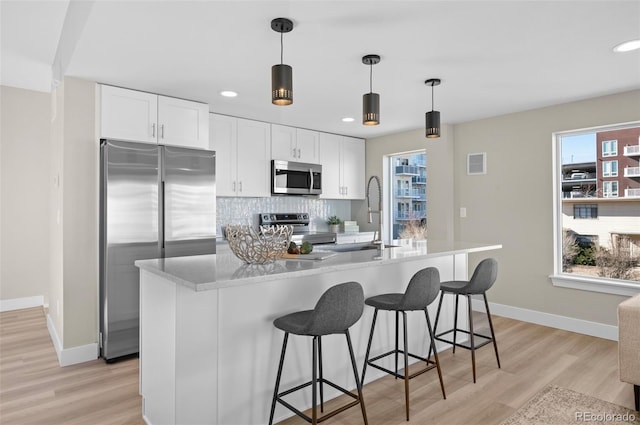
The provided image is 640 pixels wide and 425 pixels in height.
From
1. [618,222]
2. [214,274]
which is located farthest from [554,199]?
[214,274]

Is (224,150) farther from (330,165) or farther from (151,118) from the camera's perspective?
(330,165)

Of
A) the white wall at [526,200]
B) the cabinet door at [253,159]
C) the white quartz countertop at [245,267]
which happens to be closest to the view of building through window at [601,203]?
the white wall at [526,200]

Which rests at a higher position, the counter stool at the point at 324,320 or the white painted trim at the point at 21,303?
the counter stool at the point at 324,320

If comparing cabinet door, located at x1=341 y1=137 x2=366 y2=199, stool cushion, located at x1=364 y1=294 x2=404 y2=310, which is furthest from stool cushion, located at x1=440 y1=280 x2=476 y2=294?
cabinet door, located at x1=341 y1=137 x2=366 y2=199

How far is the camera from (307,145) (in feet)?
17.8

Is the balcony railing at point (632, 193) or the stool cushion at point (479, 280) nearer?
the stool cushion at point (479, 280)

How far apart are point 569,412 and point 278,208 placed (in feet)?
13.0

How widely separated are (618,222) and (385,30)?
3155 millimetres

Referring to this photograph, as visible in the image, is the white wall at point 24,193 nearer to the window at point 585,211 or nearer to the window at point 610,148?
the window at point 585,211

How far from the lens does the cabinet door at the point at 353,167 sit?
5.91 metres

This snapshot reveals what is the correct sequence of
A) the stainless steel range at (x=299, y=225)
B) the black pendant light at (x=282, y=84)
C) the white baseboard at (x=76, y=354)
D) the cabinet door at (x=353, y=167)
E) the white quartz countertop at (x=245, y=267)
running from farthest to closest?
the cabinet door at (x=353, y=167)
the stainless steel range at (x=299, y=225)
the white baseboard at (x=76, y=354)
the black pendant light at (x=282, y=84)
the white quartz countertop at (x=245, y=267)

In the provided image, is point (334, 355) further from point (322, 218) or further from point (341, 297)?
point (322, 218)

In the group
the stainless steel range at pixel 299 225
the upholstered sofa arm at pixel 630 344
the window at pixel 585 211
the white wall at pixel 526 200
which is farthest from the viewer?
the stainless steel range at pixel 299 225

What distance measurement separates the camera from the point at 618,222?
3.91 meters
